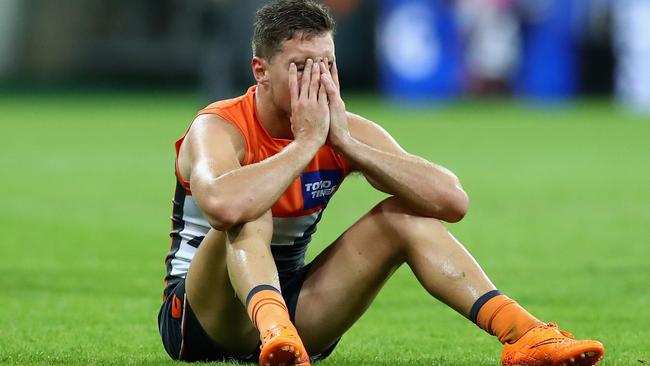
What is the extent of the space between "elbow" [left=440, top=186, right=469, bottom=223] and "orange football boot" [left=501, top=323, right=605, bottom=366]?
0.55 meters

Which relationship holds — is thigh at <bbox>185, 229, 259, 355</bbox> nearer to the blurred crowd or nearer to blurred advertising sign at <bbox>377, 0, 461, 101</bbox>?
the blurred crowd

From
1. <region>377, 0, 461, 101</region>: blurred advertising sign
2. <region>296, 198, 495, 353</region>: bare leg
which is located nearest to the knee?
<region>296, 198, 495, 353</region>: bare leg

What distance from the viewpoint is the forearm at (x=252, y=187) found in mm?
4566

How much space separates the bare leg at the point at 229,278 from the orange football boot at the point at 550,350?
2.84 feet

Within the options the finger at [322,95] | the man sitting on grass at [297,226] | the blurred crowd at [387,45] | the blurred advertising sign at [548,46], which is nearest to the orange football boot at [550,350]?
the man sitting on grass at [297,226]

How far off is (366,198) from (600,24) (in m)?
13.8

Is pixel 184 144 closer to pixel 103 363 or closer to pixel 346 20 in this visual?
pixel 103 363

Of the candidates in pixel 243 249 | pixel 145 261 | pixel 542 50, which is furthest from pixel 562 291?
pixel 542 50

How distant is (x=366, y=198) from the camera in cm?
1199

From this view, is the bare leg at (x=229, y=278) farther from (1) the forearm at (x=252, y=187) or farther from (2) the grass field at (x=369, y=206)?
A: (2) the grass field at (x=369, y=206)

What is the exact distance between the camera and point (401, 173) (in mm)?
4902

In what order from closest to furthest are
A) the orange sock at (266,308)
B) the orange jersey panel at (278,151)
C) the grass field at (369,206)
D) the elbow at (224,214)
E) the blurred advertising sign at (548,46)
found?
the orange sock at (266,308), the elbow at (224,214), the orange jersey panel at (278,151), the grass field at (369,206), the blurred advertising sign at (548,46)

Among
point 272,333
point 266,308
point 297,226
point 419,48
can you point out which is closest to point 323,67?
point 297,226

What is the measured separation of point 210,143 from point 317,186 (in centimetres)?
47
